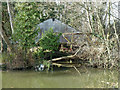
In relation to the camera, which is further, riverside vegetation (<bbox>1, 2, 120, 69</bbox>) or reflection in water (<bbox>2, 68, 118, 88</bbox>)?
riverside vegetation (<bbox>1, 2, 120, 69</bbox>)

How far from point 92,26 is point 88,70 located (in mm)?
2441

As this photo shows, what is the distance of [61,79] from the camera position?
25.5 ft

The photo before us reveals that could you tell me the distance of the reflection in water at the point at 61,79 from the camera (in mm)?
6930

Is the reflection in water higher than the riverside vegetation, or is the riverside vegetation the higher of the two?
the riverside vegetation

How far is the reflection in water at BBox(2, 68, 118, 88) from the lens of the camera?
6.93 m

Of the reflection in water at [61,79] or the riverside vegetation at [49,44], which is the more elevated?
the riverside vegetation at [49,44]

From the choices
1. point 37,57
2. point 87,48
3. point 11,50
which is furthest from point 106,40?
point 11,50

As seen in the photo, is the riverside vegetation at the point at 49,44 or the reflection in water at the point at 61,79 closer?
the reflection in water at the point at 61,79

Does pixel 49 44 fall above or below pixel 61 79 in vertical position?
above

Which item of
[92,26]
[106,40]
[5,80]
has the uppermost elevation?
[92,26]

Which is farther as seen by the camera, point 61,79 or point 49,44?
point 49,44

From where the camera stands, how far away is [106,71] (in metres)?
9.06

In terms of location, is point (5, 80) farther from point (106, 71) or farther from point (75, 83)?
point (106, 71)

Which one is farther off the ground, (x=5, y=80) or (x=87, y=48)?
(x=87, y=48)
